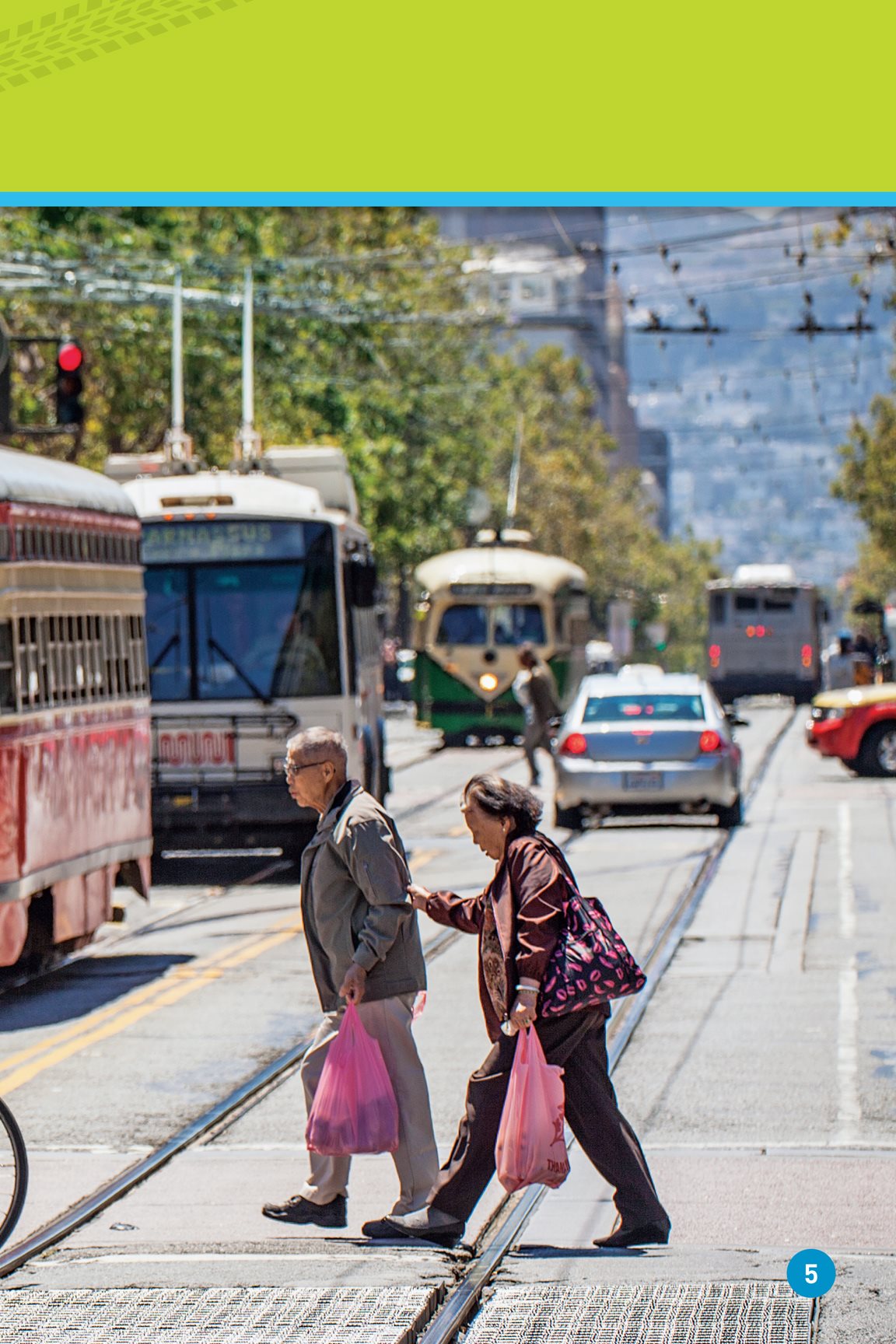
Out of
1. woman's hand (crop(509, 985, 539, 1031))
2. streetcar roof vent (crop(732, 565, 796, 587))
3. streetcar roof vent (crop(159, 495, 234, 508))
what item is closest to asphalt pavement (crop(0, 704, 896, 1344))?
woman's hand (crop(509, 985, 539, 1031))

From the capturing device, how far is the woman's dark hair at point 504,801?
7762 mm

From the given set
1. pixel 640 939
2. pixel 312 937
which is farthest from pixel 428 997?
pixel 312 937

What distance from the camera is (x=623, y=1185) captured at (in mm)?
7945

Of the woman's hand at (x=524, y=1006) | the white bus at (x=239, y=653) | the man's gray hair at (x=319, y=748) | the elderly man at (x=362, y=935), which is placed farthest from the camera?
the white bus at (x=239, y=653)

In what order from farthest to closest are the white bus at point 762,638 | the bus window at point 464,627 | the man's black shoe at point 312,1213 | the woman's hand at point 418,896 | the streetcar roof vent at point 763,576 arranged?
the streetcar roof vent at point 763,576 → the white bus at point 762,638 → the bus window at point 464,627 → the man's black shoe at point 312,1213 → the woman's hand at point 418,896

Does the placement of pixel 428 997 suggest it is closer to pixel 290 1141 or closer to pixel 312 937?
pixel 290 1141

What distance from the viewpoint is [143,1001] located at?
1430 centimetres

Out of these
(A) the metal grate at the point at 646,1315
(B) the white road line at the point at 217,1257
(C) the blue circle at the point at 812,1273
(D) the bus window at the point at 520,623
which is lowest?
(D) the bus window at the point at 520,623

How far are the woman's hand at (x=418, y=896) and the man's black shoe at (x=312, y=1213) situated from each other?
1154mm

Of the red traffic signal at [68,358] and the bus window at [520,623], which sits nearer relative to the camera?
the red traffic signal at [68,358]

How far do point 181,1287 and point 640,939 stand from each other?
29.2ft

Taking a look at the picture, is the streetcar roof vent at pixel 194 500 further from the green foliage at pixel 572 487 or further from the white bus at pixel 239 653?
the green foliage at pixel 572 487

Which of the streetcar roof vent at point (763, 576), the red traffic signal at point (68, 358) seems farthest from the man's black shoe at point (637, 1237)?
the streetcar roof vent at point (763, 576)
